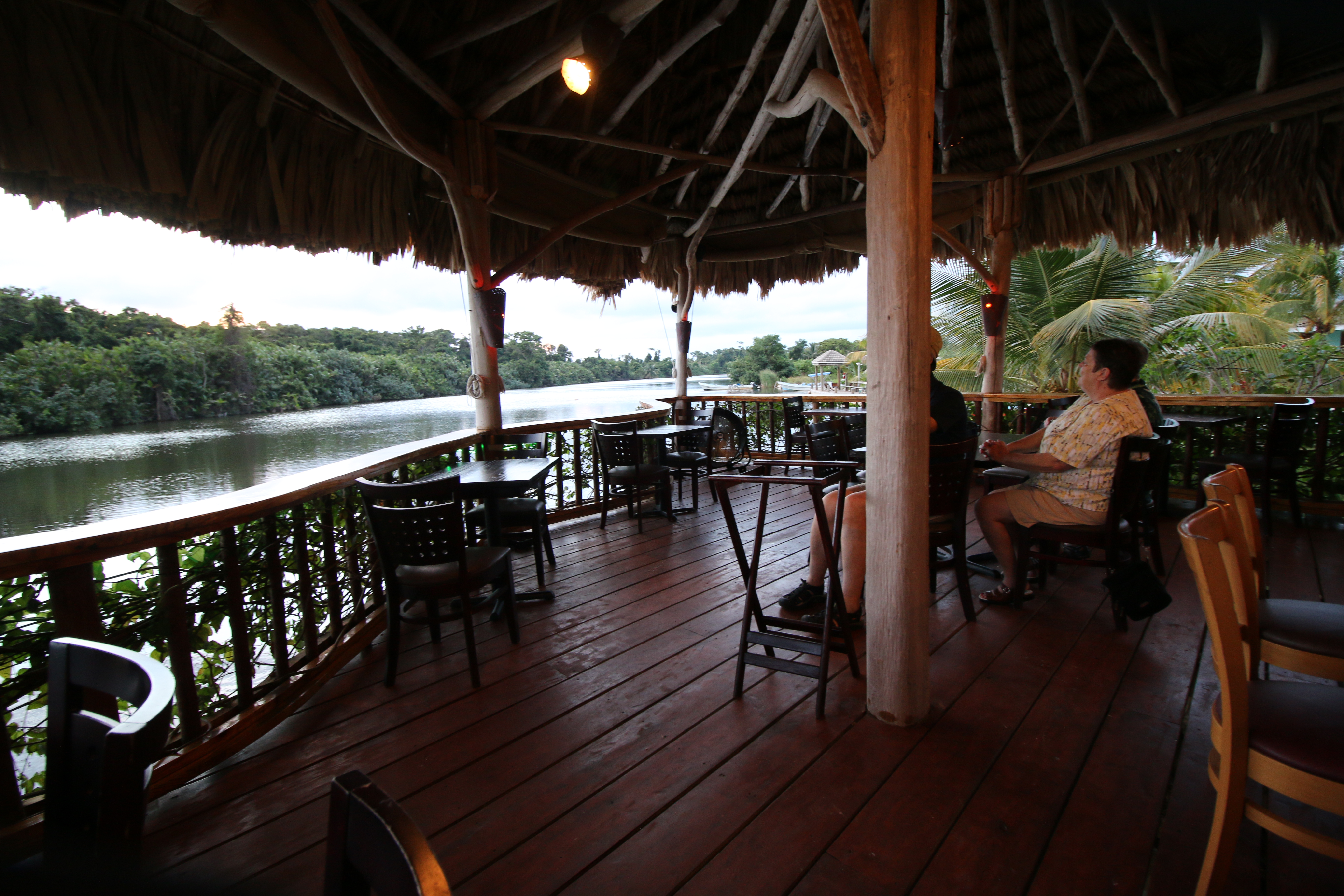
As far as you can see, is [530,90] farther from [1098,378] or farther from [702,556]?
[1098,378]

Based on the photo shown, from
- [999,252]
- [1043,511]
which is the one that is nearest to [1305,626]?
[1043,511]

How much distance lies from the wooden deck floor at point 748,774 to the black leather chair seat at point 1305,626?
1.57 ft

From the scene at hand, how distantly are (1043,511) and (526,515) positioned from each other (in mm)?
2784

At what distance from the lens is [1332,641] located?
1538 mm

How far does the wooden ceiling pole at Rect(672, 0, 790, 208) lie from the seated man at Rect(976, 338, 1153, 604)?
11.9ft

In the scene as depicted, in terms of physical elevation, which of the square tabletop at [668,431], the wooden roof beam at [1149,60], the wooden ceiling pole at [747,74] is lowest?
the square tabletop at [668,431]

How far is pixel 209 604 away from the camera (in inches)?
81.2

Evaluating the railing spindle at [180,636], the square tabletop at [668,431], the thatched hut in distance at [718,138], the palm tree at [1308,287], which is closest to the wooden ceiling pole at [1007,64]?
the thatched hut in distance at [718,138]

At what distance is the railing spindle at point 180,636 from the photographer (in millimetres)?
1872

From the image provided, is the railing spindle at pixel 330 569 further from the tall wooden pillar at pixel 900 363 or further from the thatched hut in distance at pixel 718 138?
the tall wooden pillar at pixel 900 363

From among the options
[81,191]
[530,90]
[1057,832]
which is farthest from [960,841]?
[530,90]

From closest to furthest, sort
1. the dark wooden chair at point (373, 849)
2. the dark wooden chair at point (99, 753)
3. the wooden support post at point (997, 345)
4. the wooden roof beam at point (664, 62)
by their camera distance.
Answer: the dark wooden chair at point (373, 849) < the dark wooden chair at point (99, 753) < the wooden roof beam at point (664, 62) < the wooden support post at point (997, 345)

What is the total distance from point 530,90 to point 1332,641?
5.74 meters

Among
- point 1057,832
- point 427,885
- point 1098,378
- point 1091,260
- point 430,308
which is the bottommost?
point 1057,832
